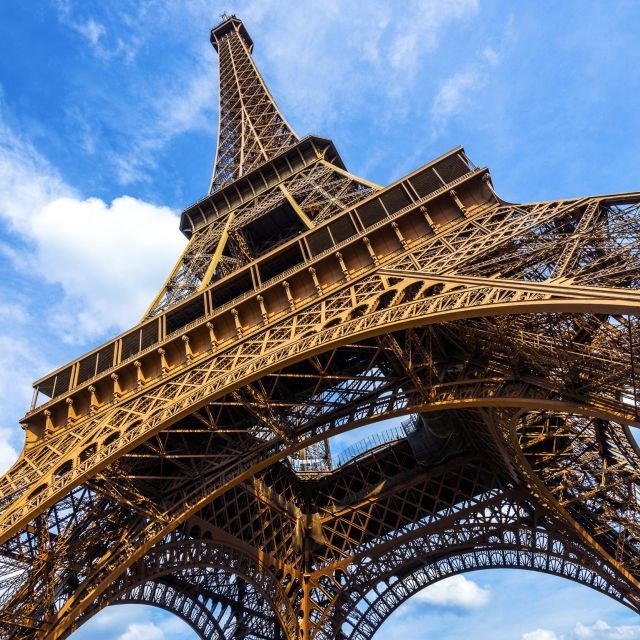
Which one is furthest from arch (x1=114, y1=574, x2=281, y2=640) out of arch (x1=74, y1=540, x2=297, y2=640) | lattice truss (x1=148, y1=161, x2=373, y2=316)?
lattice truss (x1=148, y1=161, x2=373, y2=316)

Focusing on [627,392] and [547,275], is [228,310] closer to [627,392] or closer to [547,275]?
[547,275]

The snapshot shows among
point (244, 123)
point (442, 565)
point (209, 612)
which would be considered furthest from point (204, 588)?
point (244, 123)

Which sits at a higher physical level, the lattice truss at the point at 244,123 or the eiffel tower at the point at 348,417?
the lattice truss at the point at 244,123

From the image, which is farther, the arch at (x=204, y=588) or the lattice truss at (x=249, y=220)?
the lattice truss at (x=249, y=220)

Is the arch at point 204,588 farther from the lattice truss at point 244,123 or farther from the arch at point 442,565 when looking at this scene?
the lattice truss at point 244,123

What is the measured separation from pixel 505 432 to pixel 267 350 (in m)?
6.89

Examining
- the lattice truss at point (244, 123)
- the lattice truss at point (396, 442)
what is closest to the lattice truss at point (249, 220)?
the lattice truss at point (244, 123)

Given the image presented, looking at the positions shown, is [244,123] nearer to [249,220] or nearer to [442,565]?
[249,220]

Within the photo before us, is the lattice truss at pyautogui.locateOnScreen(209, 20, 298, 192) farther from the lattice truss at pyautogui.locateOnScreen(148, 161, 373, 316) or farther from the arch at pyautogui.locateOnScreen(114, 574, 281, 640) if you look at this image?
the arch at pyautogui.locateOnScreen(114, 574, 281, 640)

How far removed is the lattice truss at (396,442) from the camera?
455 inches

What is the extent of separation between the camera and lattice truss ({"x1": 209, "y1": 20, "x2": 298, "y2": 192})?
3266cm

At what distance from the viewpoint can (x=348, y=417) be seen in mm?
15219

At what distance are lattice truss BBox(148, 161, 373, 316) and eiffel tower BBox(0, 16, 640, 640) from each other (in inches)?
6.4

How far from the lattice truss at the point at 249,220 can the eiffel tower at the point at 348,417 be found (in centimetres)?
16
